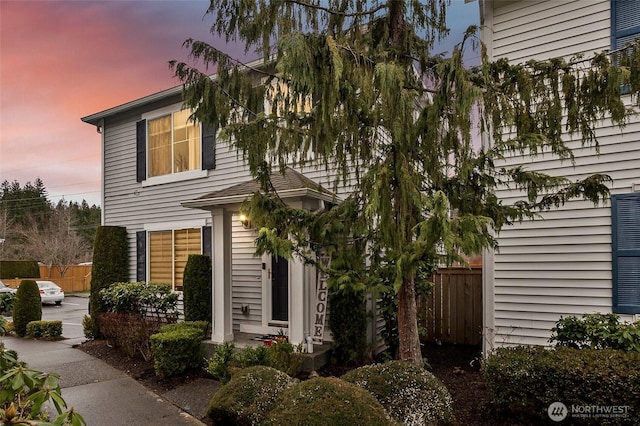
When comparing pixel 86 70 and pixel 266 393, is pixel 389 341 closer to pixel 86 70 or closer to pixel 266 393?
pixel 266 393

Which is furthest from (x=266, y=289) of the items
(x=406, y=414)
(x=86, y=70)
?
(x=86, y=70)

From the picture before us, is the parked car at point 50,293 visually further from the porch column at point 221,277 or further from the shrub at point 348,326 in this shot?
the shrub at point 348,326

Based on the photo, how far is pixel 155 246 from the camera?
9609 mm

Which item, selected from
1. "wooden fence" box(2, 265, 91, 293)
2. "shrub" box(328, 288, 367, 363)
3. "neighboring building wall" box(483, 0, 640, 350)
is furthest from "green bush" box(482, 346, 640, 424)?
"wooden fence" box(2, 265, 91, 293)

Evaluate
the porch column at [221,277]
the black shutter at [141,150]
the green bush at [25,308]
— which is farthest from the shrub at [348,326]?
the green bush at [25,308]

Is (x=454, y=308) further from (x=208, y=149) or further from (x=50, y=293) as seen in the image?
(x=50, y=293)

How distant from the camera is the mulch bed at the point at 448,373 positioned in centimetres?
432

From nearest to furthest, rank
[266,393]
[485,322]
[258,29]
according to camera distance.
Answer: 1. [266,393]
2. [258,29]
3. [485,322]

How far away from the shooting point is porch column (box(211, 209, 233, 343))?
6.66 meters

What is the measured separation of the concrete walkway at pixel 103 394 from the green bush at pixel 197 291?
1.49 m

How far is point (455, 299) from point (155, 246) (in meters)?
6.78

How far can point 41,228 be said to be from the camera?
35.9 metres

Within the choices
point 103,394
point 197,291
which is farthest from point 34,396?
point 197,291

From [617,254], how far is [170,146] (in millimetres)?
8678
